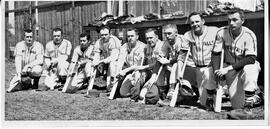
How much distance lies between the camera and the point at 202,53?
232 inches

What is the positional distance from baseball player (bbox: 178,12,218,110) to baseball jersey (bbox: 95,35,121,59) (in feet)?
5.54

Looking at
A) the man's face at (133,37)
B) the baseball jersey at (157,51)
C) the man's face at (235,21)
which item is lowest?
the baseball jersey at (157,51)

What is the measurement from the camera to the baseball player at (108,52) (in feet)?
23.6

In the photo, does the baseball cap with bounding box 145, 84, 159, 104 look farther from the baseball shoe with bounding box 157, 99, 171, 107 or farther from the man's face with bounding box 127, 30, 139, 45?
the man's face with bounding box 127, 30, 139, 45

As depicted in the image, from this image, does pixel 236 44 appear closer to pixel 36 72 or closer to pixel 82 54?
pixel 82 54

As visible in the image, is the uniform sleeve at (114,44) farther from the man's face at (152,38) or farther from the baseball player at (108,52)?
the man's face at (152,38)

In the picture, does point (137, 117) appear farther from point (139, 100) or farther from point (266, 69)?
point (266, 69)

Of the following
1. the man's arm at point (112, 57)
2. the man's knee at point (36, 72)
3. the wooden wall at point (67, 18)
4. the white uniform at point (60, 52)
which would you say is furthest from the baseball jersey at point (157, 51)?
the man's knee at point (36, 72)

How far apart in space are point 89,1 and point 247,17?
381 centimetres

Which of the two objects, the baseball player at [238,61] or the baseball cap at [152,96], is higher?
the baseball player at [238,61]

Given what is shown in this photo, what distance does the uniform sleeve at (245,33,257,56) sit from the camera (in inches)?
210

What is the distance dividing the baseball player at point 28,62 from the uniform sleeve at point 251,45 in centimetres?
410

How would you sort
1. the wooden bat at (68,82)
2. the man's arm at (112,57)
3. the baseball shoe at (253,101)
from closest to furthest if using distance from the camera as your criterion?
the baseball shoe at (253,101) → the man's arm at (112,57) → the wooden bat at (68,82)

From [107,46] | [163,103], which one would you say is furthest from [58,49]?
A: [163,103]
